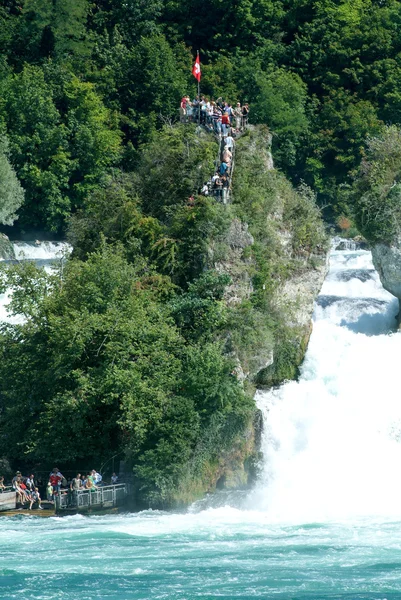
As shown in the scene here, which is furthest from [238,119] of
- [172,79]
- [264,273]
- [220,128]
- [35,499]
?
[172,79]

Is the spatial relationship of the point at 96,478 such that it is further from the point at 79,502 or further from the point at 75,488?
the point at 79,502

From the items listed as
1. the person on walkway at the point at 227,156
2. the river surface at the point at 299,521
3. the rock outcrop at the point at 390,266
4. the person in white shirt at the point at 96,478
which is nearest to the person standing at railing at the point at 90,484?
the person in white shirt at the point at 96,478

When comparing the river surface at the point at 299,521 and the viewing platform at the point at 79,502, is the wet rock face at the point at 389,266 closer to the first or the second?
the river surface at the point at 299,521

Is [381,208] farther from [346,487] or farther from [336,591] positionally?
[336,591]

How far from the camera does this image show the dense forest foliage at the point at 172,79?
82.6 metres

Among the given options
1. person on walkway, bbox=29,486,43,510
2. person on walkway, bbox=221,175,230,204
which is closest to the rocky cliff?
person on walkway, bbox=221,175,230,204

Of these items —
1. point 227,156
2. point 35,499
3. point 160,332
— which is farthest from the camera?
point 227,156

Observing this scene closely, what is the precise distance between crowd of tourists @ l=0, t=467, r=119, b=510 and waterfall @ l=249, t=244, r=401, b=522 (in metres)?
5.05

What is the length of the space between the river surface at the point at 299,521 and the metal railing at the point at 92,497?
66 centimetres

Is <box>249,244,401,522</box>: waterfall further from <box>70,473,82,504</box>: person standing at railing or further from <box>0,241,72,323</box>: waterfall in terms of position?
<box>0,241,72,323</box>: waterfall

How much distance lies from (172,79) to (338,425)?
3849 cm

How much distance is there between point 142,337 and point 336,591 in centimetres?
1451

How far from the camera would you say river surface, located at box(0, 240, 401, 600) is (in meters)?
37.9

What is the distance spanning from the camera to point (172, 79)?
8800 centimetres
